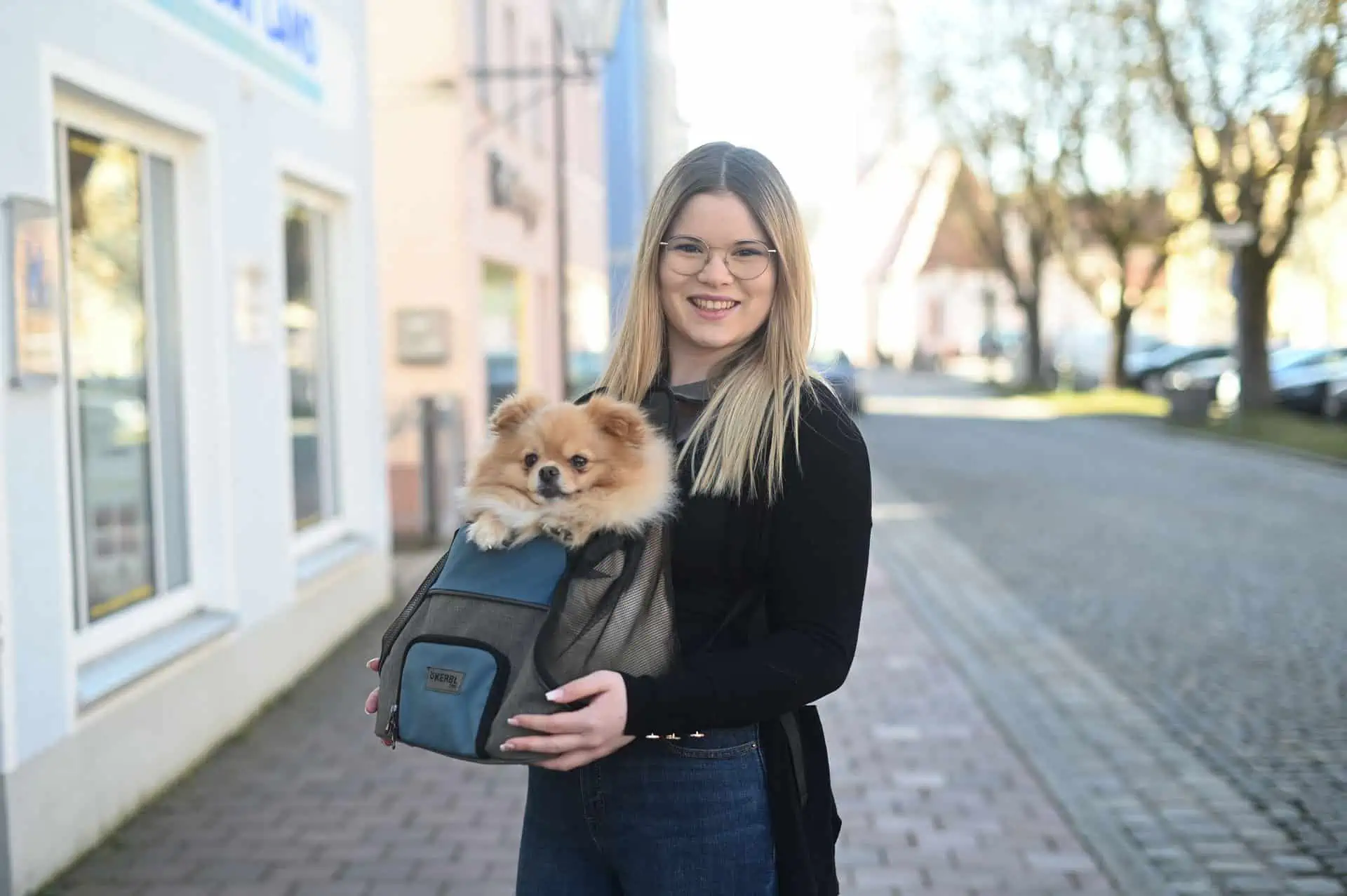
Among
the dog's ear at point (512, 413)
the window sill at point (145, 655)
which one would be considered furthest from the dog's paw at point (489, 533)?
the window sill at point (145, 655)

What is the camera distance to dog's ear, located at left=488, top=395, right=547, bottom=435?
230 centimetres

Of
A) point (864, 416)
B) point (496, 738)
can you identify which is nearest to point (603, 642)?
point (496, 738)

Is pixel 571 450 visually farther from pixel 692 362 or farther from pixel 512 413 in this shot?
pixel 692 362

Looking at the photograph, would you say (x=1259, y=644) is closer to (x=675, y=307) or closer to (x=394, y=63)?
(x=675, y=307)

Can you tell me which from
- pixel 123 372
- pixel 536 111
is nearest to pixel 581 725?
pixel 123 372

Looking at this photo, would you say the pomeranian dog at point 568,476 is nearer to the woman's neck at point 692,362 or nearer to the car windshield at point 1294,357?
the woman's neck at point 692,362

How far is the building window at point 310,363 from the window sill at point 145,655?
6.73 feet

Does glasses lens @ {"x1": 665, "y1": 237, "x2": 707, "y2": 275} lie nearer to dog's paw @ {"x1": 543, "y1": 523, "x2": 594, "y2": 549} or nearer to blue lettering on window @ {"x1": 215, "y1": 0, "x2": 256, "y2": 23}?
dog's paw @ {"x1": 543, "y1": 523, "x2": 594, "y2": 549}

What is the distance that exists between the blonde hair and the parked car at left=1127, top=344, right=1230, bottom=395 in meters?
42.4

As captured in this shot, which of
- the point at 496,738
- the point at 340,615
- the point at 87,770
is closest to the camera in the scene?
the point at 496,738

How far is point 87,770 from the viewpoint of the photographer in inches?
190

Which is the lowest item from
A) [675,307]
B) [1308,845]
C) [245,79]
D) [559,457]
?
[1308,845]

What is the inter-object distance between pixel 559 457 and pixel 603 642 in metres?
0.33

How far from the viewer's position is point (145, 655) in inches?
215
